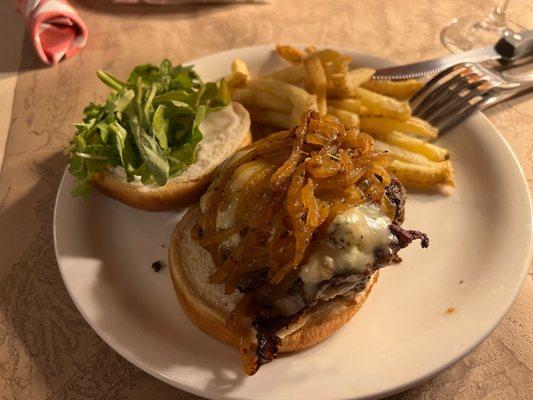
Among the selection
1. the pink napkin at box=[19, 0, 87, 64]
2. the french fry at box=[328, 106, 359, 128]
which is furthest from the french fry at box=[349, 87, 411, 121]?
the pink napkin at box=[19, 0, 87, 64]

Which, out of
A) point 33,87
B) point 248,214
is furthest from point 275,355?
point 33,87

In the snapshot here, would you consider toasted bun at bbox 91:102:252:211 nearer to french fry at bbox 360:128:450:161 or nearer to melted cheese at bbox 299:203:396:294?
french fry at bbox 360:128:450:161

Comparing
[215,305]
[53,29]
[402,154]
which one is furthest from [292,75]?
[53,29]

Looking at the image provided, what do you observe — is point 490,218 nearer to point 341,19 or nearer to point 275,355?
point 275,355

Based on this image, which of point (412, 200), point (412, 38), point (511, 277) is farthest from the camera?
point (412, 38)

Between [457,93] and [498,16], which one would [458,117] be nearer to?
[457,93]
